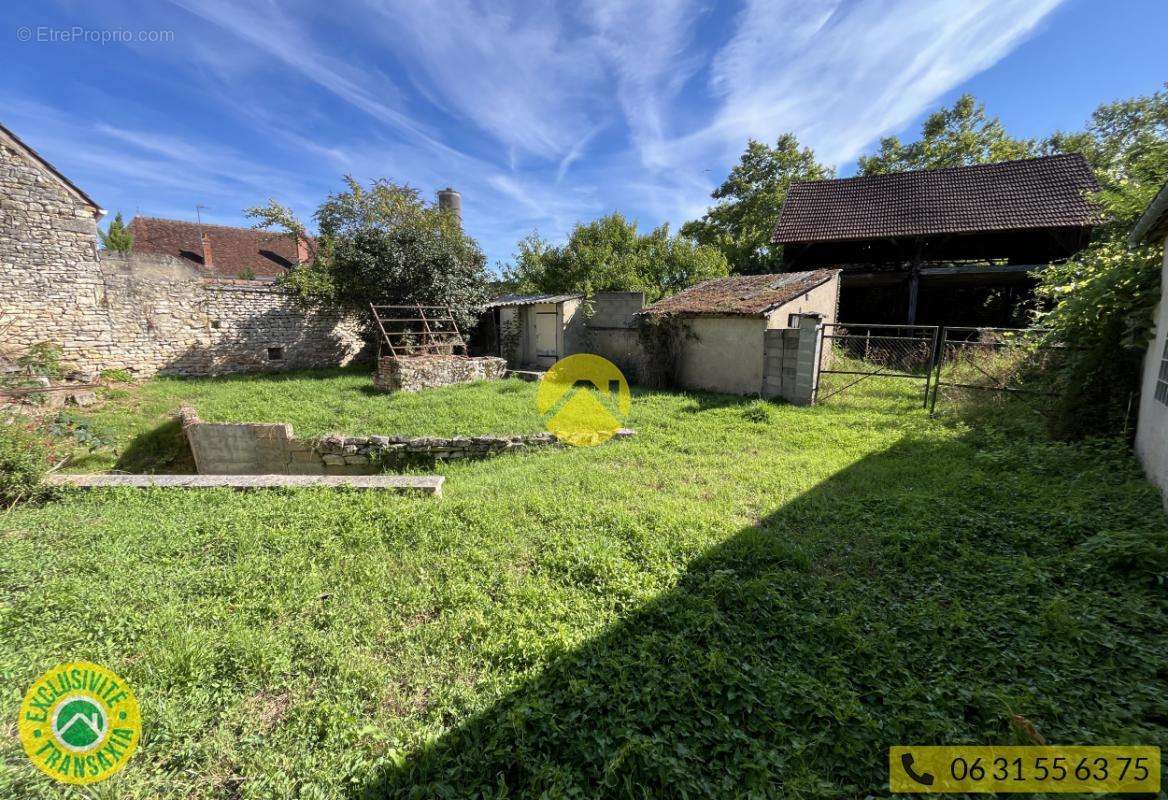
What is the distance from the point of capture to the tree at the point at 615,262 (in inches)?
687

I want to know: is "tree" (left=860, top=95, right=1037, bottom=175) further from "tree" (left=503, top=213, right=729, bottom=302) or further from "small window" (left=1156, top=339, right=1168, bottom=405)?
"small window" (left=1156, top=339, right=1168, bottom=405)

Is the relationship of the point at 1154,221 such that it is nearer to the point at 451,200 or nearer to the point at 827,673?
the point at 827,673

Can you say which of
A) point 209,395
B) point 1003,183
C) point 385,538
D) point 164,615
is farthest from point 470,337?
point 1003,183

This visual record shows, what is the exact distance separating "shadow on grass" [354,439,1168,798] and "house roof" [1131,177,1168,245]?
97.2 inches

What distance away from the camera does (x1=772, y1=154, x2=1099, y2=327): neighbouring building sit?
13234 millimetres

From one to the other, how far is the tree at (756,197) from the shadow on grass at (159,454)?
20.4 meters

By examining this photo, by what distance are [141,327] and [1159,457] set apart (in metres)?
17.7

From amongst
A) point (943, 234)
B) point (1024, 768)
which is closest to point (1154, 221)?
point (1024, 768)

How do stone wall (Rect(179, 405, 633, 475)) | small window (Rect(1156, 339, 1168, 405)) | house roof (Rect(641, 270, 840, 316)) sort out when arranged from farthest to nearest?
house roof (Rect(641, 270, 840, 316)), stone wall (Rect(179, 405, 633, 475)), small window (Rect(1156, 339, 1168, 405))

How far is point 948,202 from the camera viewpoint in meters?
14.3

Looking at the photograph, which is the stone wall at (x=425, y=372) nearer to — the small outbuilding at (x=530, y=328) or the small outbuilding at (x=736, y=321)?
the small outbuilding at (x=530, y=328)

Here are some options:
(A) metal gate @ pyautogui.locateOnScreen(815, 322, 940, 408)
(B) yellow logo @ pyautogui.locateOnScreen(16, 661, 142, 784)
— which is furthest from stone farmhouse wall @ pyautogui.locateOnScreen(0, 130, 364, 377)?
(A) metal gate @ pyautogui.locateOnScreen(815, 322, 940, 408)

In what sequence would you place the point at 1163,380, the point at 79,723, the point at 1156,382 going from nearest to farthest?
the point at 79,723, the point at 1163,380, the point at 1156,382

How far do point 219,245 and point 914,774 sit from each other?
27343mm
